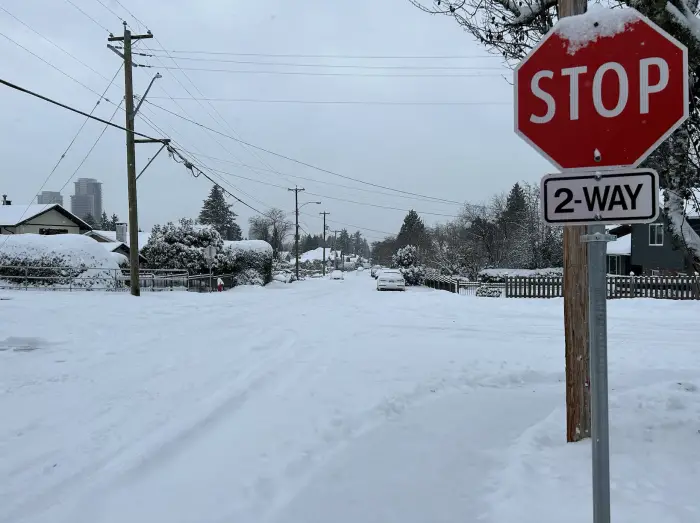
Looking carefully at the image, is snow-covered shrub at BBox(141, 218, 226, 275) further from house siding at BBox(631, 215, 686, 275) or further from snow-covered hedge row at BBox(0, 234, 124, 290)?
house siding at BBox(631, 215, 686, 275)

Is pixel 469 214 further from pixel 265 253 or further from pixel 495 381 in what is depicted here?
pixel 495 381

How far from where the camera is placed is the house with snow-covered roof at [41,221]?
37.7m

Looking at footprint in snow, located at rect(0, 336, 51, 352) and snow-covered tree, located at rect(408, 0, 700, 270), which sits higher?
snow-covered tree, located at rect(408, 0, 700, 270)

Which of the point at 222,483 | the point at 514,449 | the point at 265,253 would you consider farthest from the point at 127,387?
the point at 265,253

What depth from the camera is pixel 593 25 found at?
2438mm

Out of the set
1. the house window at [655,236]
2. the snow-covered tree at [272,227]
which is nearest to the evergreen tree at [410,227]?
the snow-covered tree at [272,227]

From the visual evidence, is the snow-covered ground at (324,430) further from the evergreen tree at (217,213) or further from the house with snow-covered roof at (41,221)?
the evergreen tree at (217,213)

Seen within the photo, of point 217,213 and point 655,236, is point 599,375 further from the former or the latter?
point 217,213

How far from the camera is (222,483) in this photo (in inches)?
149

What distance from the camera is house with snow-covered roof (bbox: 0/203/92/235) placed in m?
37.7

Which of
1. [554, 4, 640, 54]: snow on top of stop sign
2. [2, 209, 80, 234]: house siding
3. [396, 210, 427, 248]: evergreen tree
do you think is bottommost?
[554, 4, 640, 54]: snow on top of stop sign

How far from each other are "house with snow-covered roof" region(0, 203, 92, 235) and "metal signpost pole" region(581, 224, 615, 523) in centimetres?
4198

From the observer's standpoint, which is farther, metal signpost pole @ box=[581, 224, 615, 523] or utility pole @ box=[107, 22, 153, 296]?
utility pole @ box=[107, 22, 153, 296]

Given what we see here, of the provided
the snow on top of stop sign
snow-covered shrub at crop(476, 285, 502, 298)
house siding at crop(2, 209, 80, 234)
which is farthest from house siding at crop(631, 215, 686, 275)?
house siding at crop(2, 209, 80, 234)
